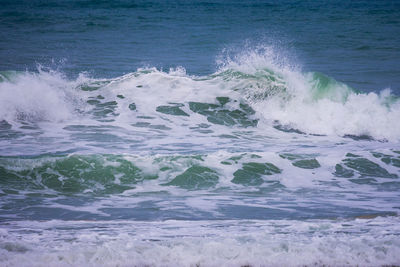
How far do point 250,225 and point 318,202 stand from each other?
1296 mm

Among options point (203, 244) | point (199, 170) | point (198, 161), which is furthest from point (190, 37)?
point (203, 244)

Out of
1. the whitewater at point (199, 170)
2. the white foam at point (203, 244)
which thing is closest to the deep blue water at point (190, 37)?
the whitewater at point (199, 170)

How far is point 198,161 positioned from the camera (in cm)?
740

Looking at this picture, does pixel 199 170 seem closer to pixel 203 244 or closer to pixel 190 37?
pixel 203 244

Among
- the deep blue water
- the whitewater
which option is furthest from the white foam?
the deep blue water

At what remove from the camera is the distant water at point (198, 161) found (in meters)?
3.98

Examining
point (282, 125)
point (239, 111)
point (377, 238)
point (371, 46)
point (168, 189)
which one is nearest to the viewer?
point (377, 238)

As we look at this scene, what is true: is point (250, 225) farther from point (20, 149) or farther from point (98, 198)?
point (20, 149)

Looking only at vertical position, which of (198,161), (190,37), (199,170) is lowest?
(199,170)

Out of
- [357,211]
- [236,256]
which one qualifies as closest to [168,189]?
[357,211]

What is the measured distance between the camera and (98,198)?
610 centimetres

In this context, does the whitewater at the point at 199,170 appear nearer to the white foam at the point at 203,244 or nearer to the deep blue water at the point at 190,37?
the white foam at the point at 203,244

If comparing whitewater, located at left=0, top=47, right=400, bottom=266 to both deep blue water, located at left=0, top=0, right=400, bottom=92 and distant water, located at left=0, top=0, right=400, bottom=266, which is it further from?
deep blue water, located at left=0, top=0, right=400, bottom=92

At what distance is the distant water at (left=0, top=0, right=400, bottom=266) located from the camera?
13.1 ft
